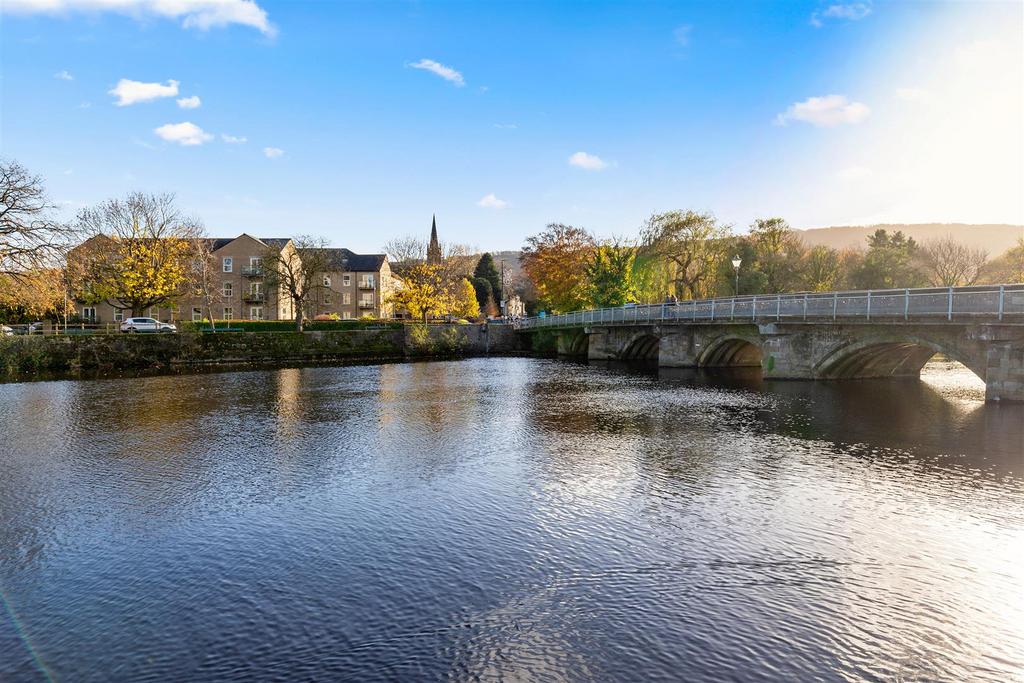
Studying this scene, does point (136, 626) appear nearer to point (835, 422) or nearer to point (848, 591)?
point (848, 591)

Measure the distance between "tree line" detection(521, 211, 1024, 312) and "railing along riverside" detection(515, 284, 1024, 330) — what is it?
20.9 m

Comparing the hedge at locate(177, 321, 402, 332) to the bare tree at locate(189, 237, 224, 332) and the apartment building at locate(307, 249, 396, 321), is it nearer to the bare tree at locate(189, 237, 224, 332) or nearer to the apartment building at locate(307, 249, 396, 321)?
the bare tree at locate(189, 237, 224, 332)

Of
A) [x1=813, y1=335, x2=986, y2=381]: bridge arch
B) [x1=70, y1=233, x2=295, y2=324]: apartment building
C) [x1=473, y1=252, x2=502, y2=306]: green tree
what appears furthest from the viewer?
[x1=473, y1=252, x2=502, y2=306]: green tree

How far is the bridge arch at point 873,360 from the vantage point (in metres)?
34.2

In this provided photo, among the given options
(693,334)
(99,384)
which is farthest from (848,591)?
(99,384)

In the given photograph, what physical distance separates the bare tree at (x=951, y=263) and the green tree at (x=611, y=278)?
42.1 meters

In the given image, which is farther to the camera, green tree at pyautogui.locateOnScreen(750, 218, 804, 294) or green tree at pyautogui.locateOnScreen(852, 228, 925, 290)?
green tree at pyautogui.locateOnScreen(750, 218, 804, 294)

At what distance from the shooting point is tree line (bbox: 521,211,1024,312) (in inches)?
2749

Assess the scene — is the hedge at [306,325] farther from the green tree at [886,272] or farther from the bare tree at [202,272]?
the green tree at [886,272]

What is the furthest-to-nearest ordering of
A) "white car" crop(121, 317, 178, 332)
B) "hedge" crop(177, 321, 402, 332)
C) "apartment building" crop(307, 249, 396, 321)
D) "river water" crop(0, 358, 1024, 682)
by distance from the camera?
"apartment building" crop(307, 249, 396, 321)
"hedge" crop(177, 321, 402, 332)
"white car" crop(121, 317, 178, 332)
"river water" crop(0, 358, 1024, 682)

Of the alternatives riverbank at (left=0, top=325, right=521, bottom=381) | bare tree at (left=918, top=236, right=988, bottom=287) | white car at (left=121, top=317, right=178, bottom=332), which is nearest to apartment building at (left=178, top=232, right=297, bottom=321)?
white car at (left=121, top=317, right=178, bottom=332)

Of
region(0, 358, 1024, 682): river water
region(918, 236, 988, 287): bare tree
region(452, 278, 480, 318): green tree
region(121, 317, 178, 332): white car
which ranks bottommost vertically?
region(0, 358, 1024, 682): river water

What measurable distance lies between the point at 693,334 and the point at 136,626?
1745 inches

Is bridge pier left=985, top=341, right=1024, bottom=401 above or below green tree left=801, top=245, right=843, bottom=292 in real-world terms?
below
